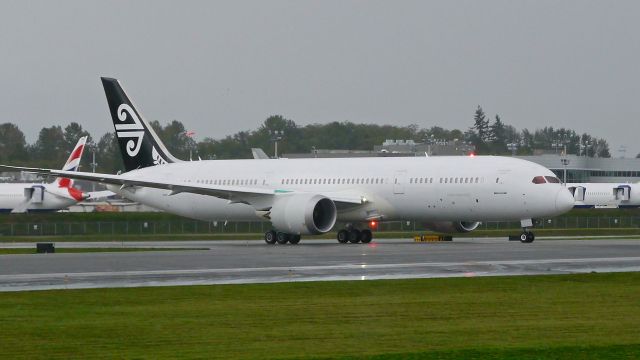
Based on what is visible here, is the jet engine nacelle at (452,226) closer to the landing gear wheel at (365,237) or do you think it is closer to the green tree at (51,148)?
the landing gear wheel at (365,237)

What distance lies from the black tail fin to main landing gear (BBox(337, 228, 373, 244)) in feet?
40.2

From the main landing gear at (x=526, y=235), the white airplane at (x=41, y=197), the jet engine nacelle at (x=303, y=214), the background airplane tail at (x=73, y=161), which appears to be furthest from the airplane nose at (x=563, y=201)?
the white airplane at (x=41, y=197)

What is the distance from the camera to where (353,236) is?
56125mm

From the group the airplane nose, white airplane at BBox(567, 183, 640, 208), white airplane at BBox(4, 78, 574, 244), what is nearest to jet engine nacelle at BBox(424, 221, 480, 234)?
white airplane at BBox(4, 78, 574, 244)

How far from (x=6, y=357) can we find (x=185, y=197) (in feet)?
149

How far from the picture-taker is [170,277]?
98.2ft

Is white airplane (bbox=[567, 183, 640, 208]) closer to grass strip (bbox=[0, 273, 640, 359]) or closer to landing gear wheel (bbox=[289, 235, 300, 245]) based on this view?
landing gear wheel (bbox=[289, 235, 300, 245])

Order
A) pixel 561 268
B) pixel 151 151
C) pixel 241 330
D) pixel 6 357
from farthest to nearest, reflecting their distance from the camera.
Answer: pixel 151 151 → pixel 561 268 → pixel 241 330 → pixel 6 357

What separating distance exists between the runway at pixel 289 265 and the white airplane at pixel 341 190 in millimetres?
7830

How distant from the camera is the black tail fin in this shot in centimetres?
6300

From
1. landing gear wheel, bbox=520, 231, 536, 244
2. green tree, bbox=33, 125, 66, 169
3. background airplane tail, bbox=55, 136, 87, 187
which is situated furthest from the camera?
green tree, bbox=33, 125, 66, 169

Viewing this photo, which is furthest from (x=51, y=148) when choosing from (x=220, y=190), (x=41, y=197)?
(x=220, y=190)

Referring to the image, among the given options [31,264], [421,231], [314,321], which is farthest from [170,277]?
[421,231]

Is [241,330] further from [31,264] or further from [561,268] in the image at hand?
[31,264]
